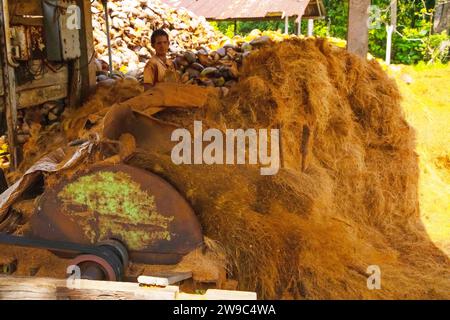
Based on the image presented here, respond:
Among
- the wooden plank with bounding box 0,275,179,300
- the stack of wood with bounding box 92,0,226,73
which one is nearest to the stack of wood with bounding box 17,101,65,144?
the stack of wood with bounding box 92,0,226,73

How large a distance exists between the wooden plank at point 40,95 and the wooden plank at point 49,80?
4 cm

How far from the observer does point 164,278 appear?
212 centimetres

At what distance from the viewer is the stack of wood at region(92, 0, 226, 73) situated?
362 inches

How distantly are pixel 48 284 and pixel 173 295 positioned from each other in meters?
0.62

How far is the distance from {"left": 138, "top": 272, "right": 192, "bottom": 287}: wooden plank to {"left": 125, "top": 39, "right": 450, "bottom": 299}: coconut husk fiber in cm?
31

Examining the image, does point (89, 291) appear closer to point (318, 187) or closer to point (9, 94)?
point (318, 187)

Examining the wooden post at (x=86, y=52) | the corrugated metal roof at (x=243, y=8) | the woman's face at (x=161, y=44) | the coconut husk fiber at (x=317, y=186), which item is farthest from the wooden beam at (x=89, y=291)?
the corrugated metal roof at (x=243, y=8)

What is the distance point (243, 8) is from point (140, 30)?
4.29 metres

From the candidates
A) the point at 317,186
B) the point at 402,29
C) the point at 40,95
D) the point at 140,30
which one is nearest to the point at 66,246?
the point at 317,186

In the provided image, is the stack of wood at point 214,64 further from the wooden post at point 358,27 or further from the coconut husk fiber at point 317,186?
the coconut husk fiber at point 317,186

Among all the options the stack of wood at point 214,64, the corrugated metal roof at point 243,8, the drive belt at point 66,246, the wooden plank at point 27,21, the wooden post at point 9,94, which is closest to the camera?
the drive belt at point 66,246

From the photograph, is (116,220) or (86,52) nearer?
(116,220)

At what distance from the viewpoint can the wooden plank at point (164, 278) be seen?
211 centimetres

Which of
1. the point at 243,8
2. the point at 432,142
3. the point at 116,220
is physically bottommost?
the point at 432,142
